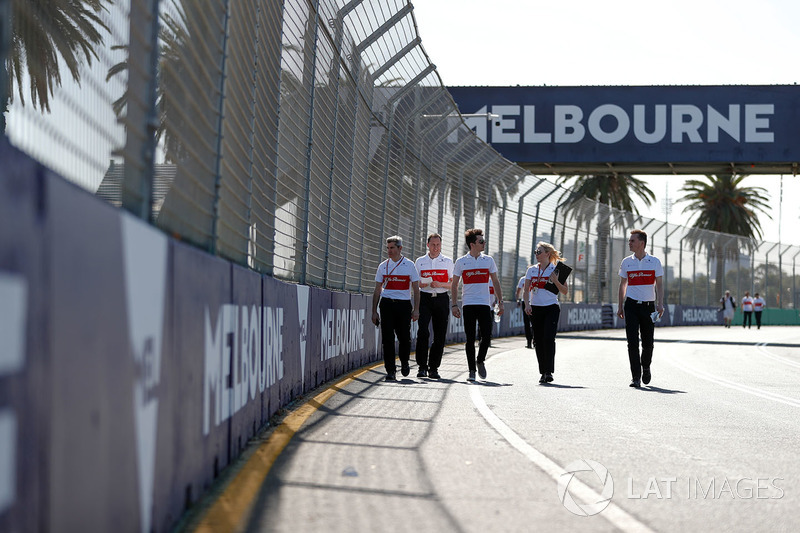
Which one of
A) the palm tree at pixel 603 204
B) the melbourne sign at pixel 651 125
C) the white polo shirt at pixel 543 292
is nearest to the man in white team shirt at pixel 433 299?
the white polo shirt at pixel 543 292

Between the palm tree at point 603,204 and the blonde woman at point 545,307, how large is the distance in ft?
56.0

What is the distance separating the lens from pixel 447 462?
242 inches

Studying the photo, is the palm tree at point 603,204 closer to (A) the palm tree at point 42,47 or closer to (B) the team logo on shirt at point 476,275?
(B) the team logo on shirt at point 476,275

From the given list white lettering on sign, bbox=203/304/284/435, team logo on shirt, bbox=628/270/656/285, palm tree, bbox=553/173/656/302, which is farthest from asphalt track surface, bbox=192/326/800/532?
palm tree, bbox=553/173/656/302

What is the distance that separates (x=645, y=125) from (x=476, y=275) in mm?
27214

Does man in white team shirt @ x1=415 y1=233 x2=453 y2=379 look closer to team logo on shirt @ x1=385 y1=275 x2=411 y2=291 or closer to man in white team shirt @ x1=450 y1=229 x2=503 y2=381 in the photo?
man in white team shirt @ x1=450 y1=229 x2=503 y2=381

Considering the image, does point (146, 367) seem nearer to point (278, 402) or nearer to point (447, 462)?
point (447, 462)

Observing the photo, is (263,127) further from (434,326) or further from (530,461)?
(434,326)

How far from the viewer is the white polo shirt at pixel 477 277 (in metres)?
12.3

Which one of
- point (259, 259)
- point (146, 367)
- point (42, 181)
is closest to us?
point (42, 181)

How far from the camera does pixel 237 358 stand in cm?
604

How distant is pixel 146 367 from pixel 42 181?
1223 millimetres

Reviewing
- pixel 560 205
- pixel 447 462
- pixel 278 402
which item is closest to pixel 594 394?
pixel 278 402

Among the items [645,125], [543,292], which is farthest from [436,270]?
[645,125]
